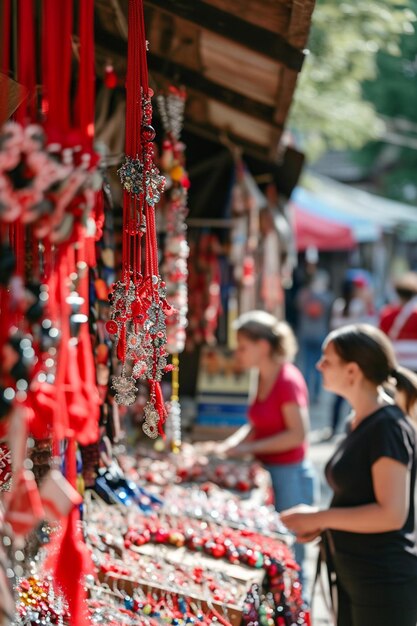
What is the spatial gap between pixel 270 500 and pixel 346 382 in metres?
1.76

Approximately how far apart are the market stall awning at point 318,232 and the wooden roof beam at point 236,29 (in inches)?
300

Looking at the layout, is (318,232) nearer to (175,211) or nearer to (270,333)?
(270,333)

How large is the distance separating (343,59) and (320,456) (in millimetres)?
3697

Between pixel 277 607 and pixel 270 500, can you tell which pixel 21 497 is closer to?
pixel 277 607

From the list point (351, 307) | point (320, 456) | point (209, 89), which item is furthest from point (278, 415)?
point (351, 307)

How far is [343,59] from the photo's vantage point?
6621 mm

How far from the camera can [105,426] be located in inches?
92.8

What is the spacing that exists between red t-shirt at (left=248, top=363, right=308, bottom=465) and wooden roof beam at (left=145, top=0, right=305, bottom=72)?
1518mm

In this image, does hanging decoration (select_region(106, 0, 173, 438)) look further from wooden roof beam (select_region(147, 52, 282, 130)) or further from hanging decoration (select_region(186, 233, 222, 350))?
hanging decoration (select_region(186, 233, 222, 350))

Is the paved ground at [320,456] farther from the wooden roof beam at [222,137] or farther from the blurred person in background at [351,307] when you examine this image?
the wooden roof beam at [222,137]

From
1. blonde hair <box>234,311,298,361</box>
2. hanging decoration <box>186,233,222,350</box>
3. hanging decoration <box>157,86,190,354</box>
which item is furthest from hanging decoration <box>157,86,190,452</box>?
hanging decoration <box>186,233,222,350</box>

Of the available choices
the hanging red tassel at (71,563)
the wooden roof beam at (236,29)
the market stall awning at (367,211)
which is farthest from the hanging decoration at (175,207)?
the market stall awning at (367,211)

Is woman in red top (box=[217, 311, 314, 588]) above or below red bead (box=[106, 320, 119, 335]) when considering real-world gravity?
below

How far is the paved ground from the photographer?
3.78 m
